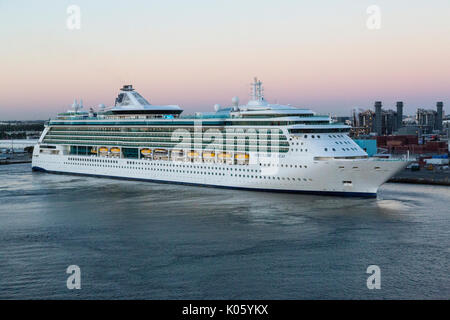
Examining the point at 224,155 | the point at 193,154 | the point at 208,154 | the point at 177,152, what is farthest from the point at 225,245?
the point at 177,152

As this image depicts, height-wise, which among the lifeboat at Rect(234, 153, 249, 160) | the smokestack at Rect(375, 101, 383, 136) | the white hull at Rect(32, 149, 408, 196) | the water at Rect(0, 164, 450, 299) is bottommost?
the water at Rect(0, 164, 450, 299)

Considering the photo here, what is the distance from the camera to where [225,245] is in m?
18.9

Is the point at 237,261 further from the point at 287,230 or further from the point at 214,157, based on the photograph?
the point at 214,157

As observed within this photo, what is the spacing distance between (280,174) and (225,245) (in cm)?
1074

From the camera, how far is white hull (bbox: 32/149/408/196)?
27.0 m

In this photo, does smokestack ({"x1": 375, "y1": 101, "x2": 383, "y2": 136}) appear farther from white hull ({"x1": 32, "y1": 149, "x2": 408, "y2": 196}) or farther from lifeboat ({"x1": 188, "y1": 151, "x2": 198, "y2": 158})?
lifeboat ({"x1": 188, "y1": 151, "x2": 198, "y2": 158})

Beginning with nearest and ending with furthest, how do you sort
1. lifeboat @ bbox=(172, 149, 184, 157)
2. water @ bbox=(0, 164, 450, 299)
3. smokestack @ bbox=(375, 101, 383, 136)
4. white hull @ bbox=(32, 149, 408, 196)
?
water @ bbox=(0, 164, 450, 299) → white hull @ bbox=(32, 149, 408, 196) → lifeboat @ bbox=(172, 149, 184, 157) → smokestack @ bbox=(375, 101, 383, 136)

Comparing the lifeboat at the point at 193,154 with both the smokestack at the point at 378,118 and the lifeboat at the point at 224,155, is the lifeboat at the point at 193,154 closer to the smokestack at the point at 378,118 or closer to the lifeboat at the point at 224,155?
the lifeboat at the point at 224,155

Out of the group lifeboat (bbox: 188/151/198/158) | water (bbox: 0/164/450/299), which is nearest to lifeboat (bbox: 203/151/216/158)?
lifeboat (bbox: 188/151/198/158)

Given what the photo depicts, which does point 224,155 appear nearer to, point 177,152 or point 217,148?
point 217,148

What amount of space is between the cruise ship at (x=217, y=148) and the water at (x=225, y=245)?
1.23 metres

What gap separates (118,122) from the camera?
40125 millimetres

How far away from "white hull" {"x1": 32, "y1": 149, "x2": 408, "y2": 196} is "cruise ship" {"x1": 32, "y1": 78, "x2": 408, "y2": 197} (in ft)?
0.16

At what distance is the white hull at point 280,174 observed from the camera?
2705 cm
